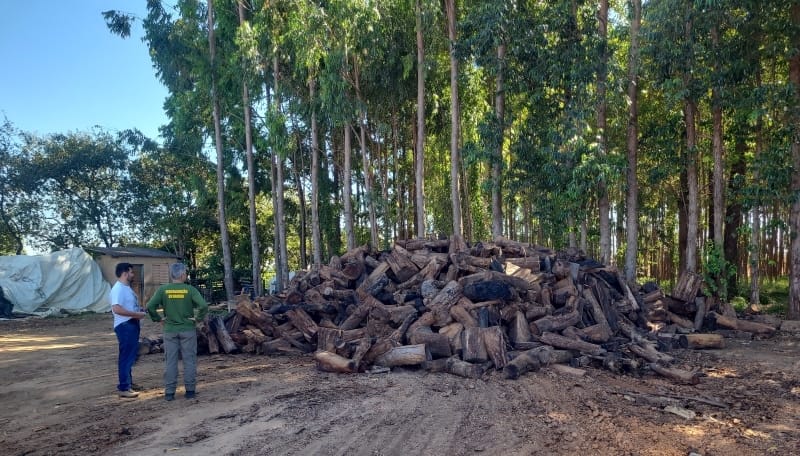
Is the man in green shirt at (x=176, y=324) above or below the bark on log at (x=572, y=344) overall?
above

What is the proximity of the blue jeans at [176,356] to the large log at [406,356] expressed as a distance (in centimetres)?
260

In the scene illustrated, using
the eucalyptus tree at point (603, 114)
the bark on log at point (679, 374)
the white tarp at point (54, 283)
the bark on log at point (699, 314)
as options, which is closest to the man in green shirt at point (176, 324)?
the bark on log at point (679, 374)

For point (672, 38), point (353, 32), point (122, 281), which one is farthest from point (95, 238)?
point (672, 38)

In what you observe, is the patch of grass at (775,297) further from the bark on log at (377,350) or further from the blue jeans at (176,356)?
the blue jeans at (176,356)

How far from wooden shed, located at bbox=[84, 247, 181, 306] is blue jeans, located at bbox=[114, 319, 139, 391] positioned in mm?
16386

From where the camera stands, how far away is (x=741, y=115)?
39.4 ft

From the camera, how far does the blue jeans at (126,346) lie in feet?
20.4

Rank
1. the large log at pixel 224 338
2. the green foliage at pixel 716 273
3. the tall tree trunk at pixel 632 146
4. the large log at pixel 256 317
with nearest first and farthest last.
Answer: the large log at pixel 224 338 → the large log at pixel 256 317 → the green foliage at pixel 716 273 → the tall tree trunk at pixel 632 146

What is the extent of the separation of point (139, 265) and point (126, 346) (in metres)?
17.7

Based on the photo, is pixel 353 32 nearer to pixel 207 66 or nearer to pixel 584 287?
pixel 207 66

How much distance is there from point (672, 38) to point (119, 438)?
44.9 ft

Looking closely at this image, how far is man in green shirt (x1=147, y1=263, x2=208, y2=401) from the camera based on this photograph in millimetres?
5879

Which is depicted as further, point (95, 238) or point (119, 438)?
point (95, 238)

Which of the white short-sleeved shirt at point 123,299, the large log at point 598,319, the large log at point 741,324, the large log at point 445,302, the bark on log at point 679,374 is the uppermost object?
the white short-sleeved shirt at point 123,299
